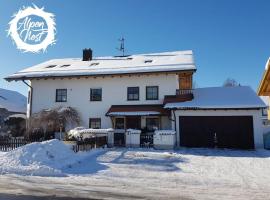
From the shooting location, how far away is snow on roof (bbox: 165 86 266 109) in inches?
845

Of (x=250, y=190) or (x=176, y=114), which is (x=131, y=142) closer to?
(x=176, y=114)

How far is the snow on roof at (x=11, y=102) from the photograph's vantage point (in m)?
41.5

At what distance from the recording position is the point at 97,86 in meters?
26.5

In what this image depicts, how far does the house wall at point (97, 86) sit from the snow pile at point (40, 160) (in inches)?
467

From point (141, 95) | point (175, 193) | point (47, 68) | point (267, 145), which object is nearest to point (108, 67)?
point (141, 95)

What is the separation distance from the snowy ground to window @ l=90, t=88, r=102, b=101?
11.3 metres

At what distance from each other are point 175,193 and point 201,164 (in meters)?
5.81

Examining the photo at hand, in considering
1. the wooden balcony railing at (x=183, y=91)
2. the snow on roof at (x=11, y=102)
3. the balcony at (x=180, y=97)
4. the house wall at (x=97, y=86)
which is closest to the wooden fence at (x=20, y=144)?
the house wall at (x=97, y=86)

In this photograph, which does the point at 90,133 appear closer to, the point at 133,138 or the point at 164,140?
the point at 133,138

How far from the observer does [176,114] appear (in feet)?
73.2

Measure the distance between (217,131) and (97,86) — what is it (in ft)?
35.0

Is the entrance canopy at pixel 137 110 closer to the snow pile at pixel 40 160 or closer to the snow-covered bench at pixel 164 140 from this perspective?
the snow-covered bench at pixel 164 140

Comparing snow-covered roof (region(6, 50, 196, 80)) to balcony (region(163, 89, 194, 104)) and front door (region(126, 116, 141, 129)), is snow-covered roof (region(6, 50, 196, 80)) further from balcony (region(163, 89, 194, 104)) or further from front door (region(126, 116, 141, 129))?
front door (region(126, 116, 141, 129))

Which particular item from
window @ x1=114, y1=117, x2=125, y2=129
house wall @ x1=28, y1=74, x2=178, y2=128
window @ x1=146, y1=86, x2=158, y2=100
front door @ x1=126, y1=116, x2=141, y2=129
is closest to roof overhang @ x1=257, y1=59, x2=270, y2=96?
house wall @ x1=28, y1=74, x2=178, y2=128
